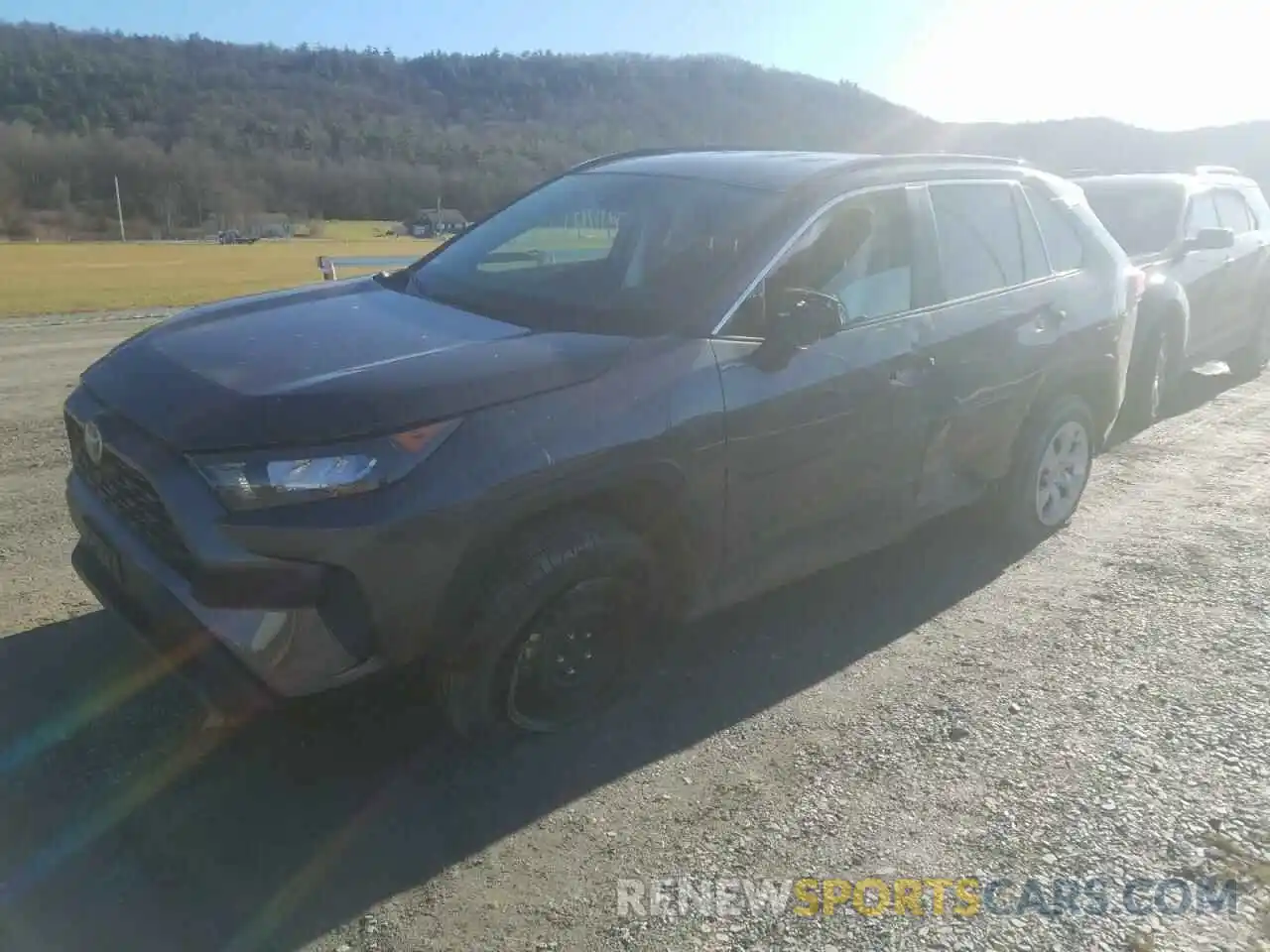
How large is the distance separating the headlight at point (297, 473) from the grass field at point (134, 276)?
48.5ft

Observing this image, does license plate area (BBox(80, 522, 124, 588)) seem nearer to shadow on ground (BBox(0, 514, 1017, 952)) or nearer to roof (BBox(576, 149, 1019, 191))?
shadow on ground (BBox(0, 514, 1017, 952))

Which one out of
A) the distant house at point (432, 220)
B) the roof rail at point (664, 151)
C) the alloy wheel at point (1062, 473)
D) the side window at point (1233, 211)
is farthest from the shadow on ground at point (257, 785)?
the distant house at point (432, 220)

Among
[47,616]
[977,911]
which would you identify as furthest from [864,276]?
[47,616]

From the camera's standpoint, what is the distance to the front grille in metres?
2.80

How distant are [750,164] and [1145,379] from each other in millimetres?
4768

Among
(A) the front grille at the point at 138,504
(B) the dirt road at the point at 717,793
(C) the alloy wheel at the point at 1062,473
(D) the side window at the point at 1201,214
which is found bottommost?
(B) the dirt road at the point at 717,793

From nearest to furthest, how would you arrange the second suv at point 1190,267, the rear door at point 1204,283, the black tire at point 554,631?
the black tire at point 554,631
the second suv at point 1190,267
the rear door at point 1204,283

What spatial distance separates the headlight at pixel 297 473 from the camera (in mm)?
2652

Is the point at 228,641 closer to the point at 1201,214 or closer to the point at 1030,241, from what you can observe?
the point at 1030,241

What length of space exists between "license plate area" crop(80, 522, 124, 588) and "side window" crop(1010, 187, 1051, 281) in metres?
4.00

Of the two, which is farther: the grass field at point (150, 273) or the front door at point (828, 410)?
the grass field at point (150, 273)

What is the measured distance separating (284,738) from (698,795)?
1.34 metres

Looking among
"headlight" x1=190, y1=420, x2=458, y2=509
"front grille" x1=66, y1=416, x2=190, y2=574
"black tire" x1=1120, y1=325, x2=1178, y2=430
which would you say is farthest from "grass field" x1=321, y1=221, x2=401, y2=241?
"headlight" x1=190, y1=420, x2=458, y2=509

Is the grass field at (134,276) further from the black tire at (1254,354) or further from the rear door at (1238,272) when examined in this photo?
the black tire at (1254,354)
